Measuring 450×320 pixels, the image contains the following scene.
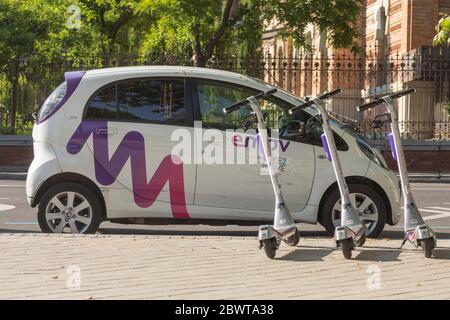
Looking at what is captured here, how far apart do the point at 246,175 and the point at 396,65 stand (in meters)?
17.7

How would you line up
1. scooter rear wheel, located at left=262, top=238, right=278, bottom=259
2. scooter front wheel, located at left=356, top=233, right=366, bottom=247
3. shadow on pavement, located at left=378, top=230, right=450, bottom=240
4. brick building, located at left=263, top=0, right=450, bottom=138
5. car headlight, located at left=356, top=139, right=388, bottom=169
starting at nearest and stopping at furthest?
scooter rear wheel, located at left=262, top=238, right=278, bottom=259 < scooter front wheel, located at left=356, top=233, right=366, bottom=247 < car headlight, located at left=356, top=139, right=388, bottom=169 < shadow on pavement, located at left=378, top=230, right=450, bottom=240 < brick building, located at left=263, top=0, right=450, bottom=138

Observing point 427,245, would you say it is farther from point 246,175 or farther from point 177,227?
point 177,227

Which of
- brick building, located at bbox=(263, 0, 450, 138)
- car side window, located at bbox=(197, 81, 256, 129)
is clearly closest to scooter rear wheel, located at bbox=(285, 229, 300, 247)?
car side window, located at bbox=(197, 81, 256, 129)

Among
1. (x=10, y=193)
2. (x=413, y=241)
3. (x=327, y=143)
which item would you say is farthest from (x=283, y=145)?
(x=10, y=193)

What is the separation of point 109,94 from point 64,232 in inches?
64.2

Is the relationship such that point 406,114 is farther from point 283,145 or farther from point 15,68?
point 283,145

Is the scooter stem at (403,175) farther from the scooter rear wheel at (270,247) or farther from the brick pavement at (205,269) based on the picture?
the scooter rear wheel at (270,247)

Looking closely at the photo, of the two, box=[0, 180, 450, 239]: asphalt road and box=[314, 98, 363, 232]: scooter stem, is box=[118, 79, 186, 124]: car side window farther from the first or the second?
box=[314, 98, 363, 232]: scooter stem

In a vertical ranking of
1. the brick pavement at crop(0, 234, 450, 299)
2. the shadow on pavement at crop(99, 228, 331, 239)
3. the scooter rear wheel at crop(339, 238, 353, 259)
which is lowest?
the shadow on pavement at crop(99, 228, 331, 239)

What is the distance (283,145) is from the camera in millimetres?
9336

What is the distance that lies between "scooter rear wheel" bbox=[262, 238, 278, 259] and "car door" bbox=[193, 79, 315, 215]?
5.91 ft

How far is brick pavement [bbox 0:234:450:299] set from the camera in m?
6.28

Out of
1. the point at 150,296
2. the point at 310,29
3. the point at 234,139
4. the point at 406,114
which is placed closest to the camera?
the point at 150,296

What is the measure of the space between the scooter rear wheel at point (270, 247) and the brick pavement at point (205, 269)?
0.07 m
